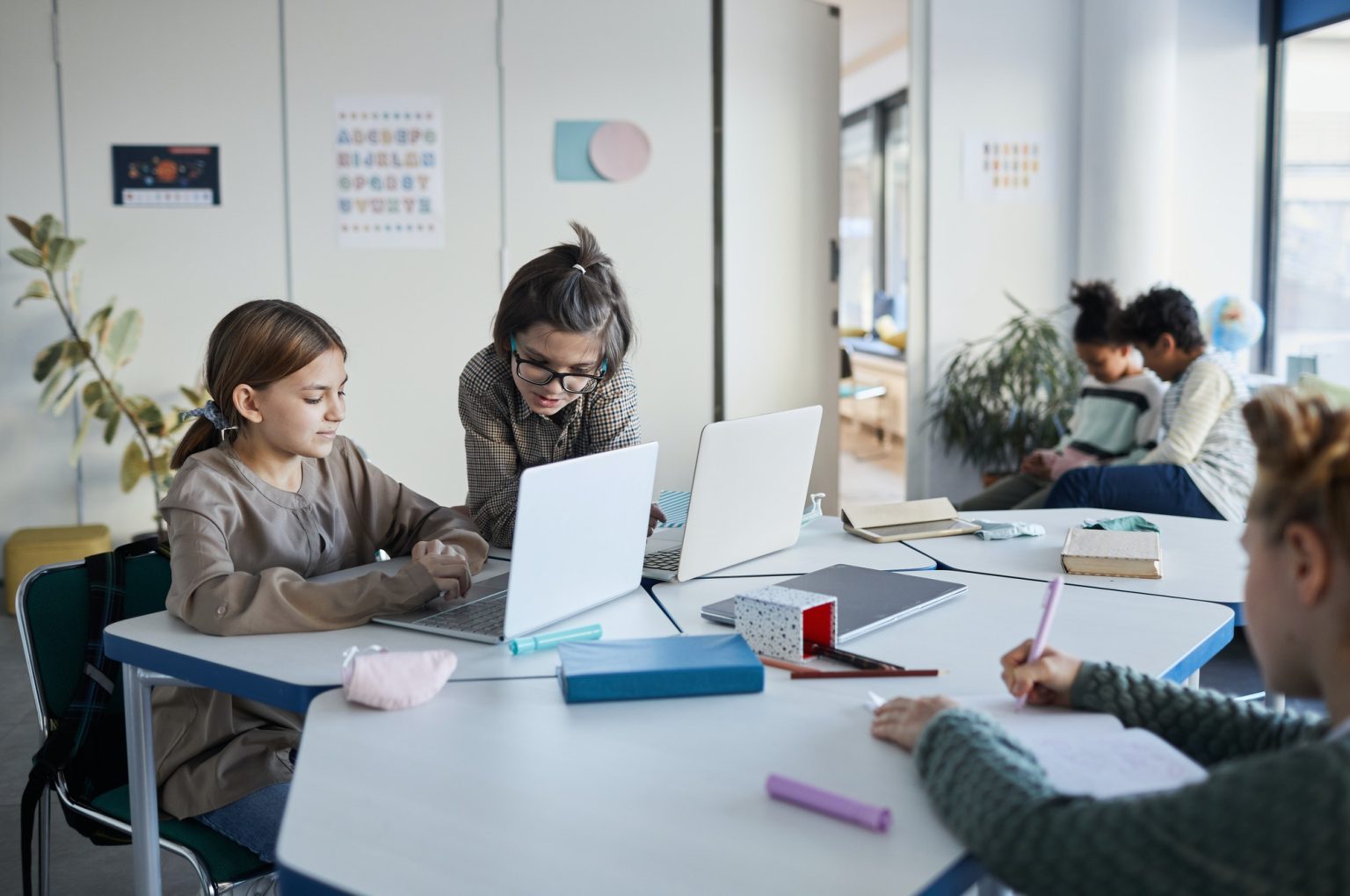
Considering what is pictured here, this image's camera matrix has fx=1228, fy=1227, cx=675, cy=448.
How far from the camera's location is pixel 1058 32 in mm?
4895

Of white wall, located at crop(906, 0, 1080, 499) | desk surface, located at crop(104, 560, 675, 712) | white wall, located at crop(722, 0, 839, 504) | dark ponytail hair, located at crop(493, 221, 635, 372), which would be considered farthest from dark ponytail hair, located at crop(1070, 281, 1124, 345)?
desk surface, located at crop(104, 560, 675, 712)

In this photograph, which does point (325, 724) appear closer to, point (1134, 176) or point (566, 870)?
point (566, 870)

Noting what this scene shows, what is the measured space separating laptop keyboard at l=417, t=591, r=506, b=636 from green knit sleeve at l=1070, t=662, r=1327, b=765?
29.5 inches

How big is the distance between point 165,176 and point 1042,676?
162 inches

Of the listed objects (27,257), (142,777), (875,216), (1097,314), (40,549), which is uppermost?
(875,216)

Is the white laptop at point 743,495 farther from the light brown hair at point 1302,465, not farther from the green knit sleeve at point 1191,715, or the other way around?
the light brown hair at point 1302,465

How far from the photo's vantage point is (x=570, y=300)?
86.4 inches

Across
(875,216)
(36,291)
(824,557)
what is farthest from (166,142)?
(875,216)

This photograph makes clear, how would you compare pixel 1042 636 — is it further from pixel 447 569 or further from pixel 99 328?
pixel 99 328

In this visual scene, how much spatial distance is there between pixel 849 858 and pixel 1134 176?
4.28m

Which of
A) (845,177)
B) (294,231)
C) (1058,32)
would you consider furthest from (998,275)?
(845,177)

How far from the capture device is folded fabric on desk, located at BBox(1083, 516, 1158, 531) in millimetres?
2322

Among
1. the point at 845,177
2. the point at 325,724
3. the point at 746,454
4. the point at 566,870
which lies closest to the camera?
the point at 566,870

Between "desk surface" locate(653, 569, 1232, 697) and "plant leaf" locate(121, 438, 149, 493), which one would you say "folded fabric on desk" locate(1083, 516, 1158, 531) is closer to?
"desk surface" locate(653, 569, 1232, 697)
